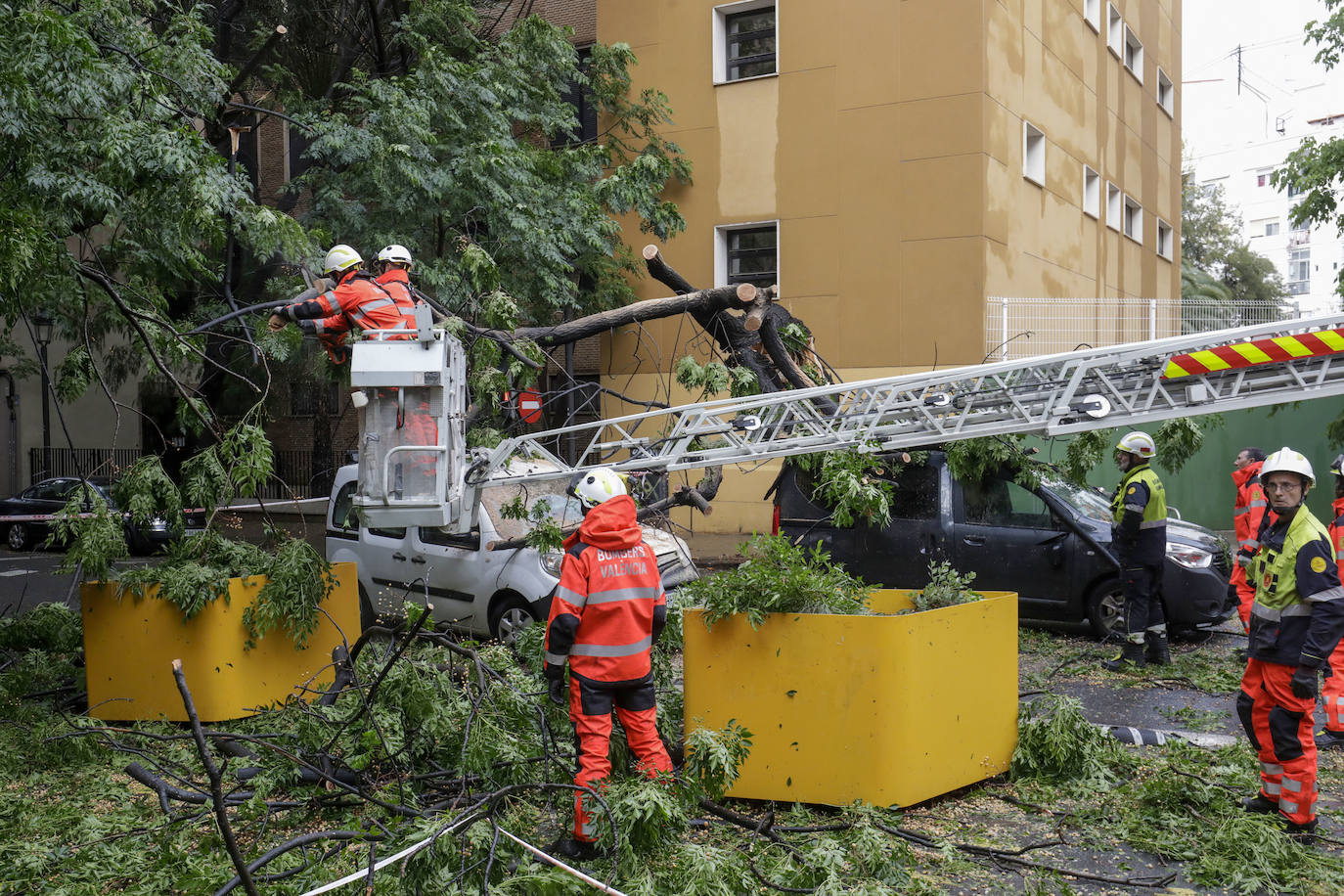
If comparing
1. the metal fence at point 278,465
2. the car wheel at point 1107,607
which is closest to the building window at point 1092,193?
the car wheel at point 1107,607

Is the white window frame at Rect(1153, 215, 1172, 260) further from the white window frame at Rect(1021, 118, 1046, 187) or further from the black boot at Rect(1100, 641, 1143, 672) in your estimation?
the black boot at Rect(1100, 641, 1143, 672)

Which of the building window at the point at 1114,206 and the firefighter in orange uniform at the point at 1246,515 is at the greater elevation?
the building window at the point at 1114,206

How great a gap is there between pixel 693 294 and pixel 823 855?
533 cm

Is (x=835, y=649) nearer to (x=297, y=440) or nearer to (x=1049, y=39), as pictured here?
(x=1049, y=39)

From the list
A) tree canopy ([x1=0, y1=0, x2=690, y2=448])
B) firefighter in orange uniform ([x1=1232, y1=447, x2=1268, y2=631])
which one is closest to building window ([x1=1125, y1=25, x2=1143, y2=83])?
tree canopy ([x1=0, y1=0, x2=690, y2=448])

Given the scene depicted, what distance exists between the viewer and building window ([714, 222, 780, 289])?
1677 cm

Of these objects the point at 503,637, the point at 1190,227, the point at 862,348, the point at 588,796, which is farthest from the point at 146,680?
the point at 1190,227

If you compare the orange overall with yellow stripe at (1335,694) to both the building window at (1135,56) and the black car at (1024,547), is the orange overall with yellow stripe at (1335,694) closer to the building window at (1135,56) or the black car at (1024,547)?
the black car at (1024,547)

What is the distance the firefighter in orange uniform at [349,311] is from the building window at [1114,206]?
59.8 feet

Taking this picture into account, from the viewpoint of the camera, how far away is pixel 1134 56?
22.4 meters

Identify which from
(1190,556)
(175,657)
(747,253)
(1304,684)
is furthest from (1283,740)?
(747,253)

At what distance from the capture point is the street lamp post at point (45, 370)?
887 centimetres

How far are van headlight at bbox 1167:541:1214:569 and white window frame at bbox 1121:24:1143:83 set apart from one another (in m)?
16.3

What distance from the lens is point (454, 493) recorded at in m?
5.91
